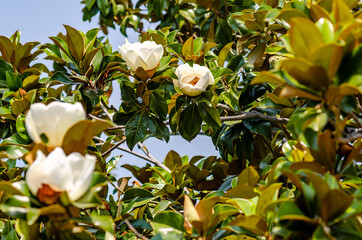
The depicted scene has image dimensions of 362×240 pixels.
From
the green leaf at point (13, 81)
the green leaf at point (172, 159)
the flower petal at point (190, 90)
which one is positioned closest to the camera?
the flower petal at point (190, 90)

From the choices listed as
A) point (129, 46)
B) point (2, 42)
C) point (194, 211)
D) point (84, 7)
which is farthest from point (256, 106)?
point (84, 7)

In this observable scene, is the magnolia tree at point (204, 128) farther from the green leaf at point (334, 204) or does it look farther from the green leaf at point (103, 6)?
the green leaf at point (103, 6)

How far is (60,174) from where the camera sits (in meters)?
1.04

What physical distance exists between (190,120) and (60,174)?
1070 millimetres

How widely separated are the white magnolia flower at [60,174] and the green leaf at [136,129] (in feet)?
3.18

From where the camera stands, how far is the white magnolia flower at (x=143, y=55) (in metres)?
1.92

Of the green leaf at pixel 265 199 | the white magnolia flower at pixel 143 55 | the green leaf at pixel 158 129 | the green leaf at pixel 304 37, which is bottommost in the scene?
the green leaf at pixel 158 129

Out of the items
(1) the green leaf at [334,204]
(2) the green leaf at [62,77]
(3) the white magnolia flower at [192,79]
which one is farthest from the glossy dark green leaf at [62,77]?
(1) the green leaf at [334,204]

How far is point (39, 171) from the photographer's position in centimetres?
104

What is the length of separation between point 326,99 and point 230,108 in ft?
3.43

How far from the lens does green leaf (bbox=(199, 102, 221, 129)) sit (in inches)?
77.3

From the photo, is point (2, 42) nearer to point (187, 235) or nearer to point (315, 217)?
point (187, 235)

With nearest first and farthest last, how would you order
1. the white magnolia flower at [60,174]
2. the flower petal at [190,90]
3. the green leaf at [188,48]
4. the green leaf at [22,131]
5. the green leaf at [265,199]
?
the white magnolia flower at [60,174]
the green leaf at [265,199]
the green leaf at [22,131]
the flower petal at [190,90]
the green leaf at [188,48]

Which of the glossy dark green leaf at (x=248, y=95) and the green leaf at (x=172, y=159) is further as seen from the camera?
the green leaf at (x=172, y=159)
